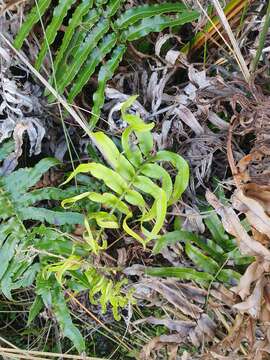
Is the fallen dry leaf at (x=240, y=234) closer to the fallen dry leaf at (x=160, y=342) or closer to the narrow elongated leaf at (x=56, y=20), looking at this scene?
the fallen dry leaf at (x=160, y=342)

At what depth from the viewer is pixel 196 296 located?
117 centimetres

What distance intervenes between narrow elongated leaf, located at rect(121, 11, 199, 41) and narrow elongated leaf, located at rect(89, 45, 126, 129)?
0.03 m

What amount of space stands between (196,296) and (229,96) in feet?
1.47

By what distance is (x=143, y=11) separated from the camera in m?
1.15

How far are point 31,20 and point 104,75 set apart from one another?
0.66ft

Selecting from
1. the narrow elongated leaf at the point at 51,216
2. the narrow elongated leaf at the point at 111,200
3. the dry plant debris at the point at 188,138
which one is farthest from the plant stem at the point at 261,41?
the narrow elongated leaf at the point at 51,216

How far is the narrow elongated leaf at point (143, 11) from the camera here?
1.13 meters

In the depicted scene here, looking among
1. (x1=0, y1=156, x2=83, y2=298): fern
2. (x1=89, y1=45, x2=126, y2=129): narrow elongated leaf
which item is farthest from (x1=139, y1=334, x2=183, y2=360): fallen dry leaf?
(x1=89, y1=45, x2=126, y2=129): narrow elongated leaf

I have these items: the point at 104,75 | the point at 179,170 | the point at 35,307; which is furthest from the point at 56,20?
the point at 35,307

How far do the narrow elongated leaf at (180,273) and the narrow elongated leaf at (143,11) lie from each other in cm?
55

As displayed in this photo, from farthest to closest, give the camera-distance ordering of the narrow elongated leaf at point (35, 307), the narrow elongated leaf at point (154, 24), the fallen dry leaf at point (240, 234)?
1. the narrow elongated leaf at point (35, 307)
2. the narrow elongated leaf at point (154, 24)
3. the fallen dry leaf at point (240, 234)

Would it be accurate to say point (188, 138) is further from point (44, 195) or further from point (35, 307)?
point (35, 307)

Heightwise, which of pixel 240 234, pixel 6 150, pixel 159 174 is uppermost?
pixel 6 150

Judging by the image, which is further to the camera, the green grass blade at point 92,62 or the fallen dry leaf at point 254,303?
the green grass blade at point 92,62
